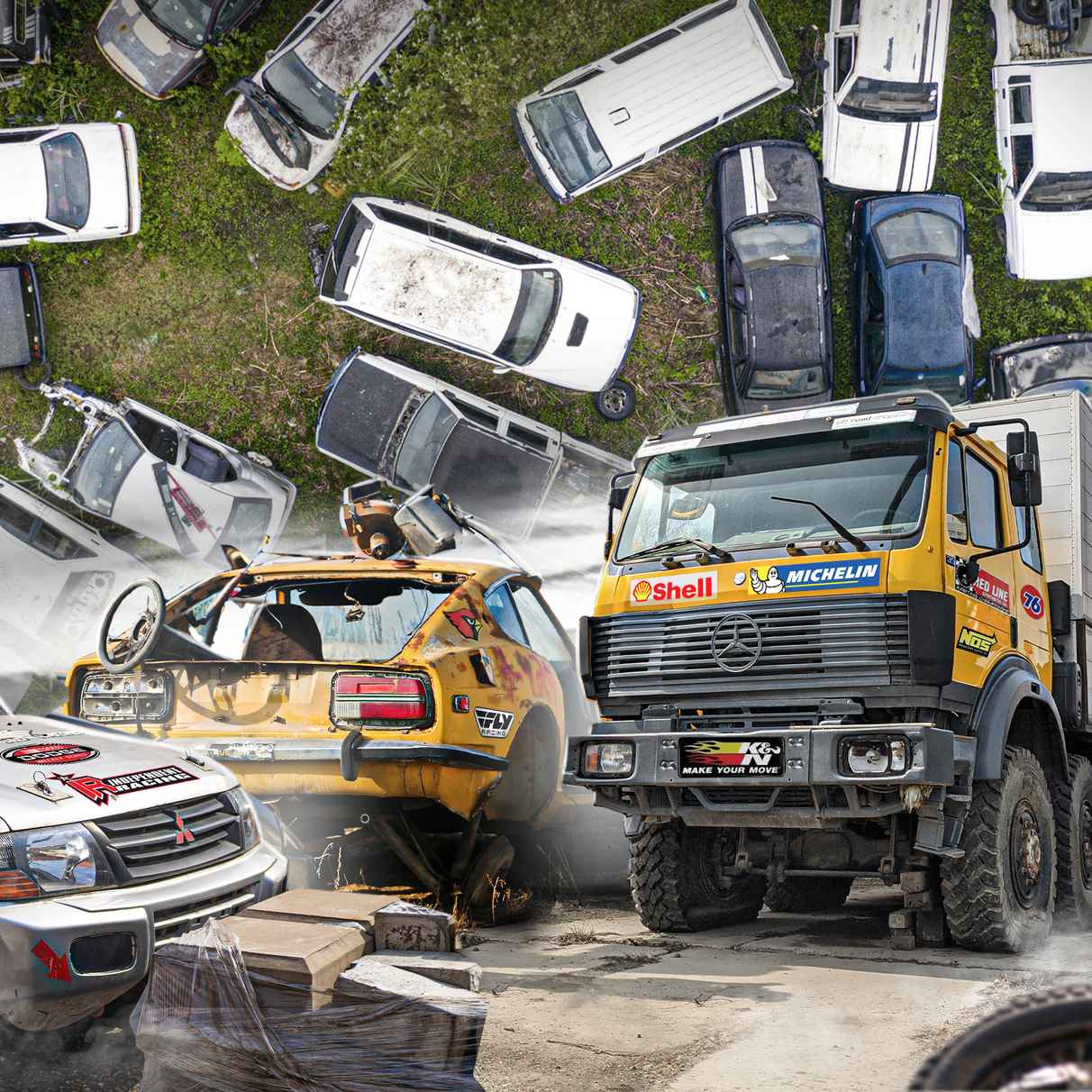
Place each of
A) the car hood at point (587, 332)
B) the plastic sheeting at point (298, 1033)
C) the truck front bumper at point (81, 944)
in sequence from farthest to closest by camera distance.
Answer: the car hood at point (587, 332) → the truck front bumper at point (81, 944) → the plastic sheeting at point (298, 1033)

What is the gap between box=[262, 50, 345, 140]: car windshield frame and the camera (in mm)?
10281

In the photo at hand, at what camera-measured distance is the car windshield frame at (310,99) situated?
33.7 ft

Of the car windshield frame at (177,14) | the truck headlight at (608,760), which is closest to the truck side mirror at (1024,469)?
the truck headlight at (608,760)

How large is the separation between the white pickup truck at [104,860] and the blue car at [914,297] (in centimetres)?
800

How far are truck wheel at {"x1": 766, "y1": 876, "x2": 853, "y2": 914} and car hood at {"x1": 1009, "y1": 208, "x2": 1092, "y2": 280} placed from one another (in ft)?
21.9

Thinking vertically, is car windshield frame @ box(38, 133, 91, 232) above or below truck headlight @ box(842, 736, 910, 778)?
above

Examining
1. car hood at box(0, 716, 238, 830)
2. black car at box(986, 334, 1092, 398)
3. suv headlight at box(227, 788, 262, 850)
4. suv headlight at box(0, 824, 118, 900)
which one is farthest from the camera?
black car at box(986, 334, 1092, 398)

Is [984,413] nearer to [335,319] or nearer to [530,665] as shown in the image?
[530,665]

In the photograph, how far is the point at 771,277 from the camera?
10.3 meters

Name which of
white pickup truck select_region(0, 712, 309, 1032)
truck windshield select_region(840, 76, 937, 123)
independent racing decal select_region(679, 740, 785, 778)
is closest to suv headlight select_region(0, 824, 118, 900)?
white pickup truck select_region(0, 712, 309, 1032)

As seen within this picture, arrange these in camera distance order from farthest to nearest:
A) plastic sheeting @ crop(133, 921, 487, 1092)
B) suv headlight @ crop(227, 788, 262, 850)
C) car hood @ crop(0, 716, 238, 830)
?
1. suv headlight @ crop(227, 788, 262, 850)
2. car hood @ crop(0, 716, 238, 830)
3. plastic sheeting @ crop(133, 921, 487, 1092)

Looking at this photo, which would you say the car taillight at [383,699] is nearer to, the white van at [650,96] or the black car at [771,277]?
the black car at [771,277]

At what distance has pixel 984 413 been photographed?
6977 millimetres

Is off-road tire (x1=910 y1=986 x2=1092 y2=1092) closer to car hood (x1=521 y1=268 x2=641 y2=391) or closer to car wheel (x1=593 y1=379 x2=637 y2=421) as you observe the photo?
car hood (x1=521 y1=268 x2=641 y2=391)
